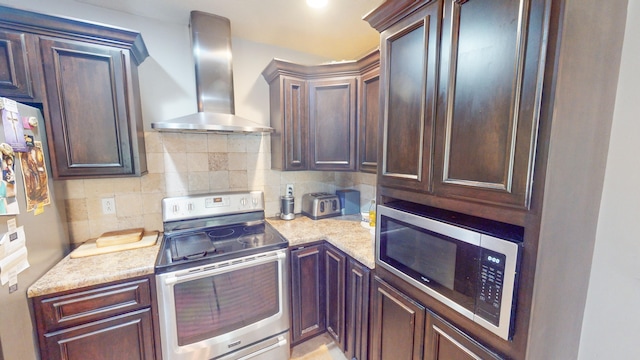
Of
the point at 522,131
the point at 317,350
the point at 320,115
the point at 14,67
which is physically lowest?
the point at 317,350

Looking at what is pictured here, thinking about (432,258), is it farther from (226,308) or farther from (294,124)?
(294,124)

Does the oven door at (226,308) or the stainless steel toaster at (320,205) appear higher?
the stainless steel toaster at (320,205)

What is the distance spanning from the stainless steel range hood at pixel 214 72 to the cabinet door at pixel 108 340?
119 cm

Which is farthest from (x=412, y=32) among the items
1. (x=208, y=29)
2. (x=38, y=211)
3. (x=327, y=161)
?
(x=38, y=211)

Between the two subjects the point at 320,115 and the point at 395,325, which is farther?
the point at 320,115

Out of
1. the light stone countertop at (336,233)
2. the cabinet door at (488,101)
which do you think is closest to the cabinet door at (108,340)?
the light stone countertop at (336,233)

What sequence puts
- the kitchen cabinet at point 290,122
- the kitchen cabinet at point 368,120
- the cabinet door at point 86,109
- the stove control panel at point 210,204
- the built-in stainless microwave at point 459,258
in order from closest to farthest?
the built-in stainless microwave at point 459,258 → the cabinet door at point 86,109 → the kitchen cabinet at point 368,120 → the stove control panel at point 210,204 → the kitchen cabinet at point 290,122

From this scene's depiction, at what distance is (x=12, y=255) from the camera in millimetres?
1044

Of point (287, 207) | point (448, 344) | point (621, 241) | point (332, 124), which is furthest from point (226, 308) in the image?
point (621, 241)

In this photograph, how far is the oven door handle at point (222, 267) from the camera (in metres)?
1.40

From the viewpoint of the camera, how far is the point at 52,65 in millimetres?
1324

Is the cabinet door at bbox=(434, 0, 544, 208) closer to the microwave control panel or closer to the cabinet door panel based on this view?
the microwave control panel

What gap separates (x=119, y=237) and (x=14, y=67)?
1077 mm

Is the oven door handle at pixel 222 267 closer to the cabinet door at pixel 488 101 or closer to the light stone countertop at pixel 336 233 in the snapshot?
the light stone countertop at pixel 336 233
